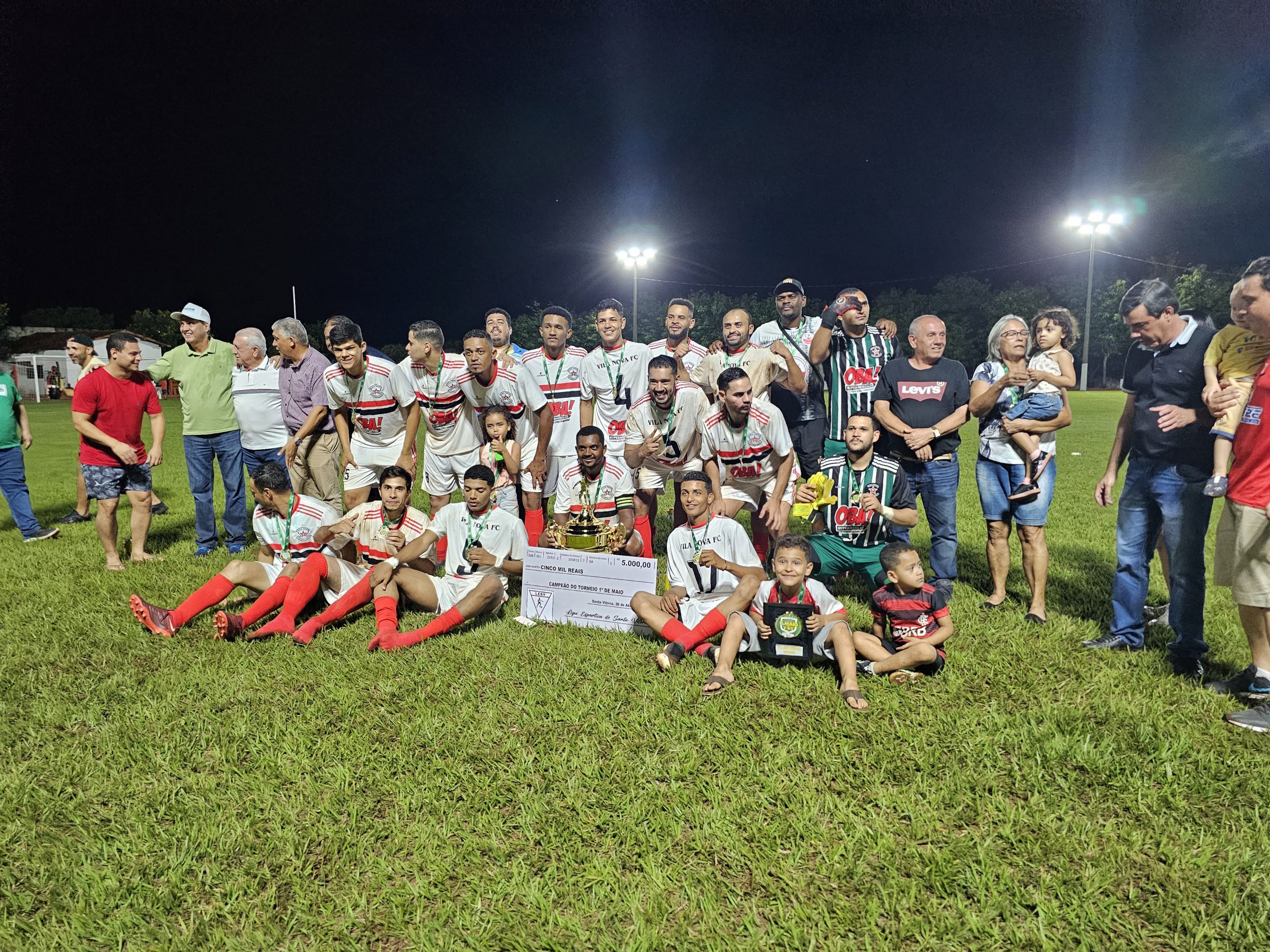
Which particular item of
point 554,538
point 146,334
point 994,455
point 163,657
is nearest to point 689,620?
point 554,538

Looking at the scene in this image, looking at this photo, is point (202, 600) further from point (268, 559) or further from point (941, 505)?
point (941, 505)

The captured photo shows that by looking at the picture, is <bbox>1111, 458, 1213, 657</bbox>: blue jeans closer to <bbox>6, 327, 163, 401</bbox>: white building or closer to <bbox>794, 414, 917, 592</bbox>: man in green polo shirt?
<bbox>794, 414, 917, 592</bbox>: man in green polo shirt

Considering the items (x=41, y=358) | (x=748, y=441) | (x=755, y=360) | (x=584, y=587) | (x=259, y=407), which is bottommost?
(x=584, y=587)

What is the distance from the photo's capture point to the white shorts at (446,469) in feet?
22.4

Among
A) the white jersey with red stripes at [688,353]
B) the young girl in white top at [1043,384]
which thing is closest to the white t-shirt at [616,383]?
the white jersey with red stripes at [688,353]

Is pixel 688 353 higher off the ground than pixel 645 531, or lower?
higher

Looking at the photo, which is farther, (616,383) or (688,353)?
(688,353)

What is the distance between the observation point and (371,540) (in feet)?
19.0

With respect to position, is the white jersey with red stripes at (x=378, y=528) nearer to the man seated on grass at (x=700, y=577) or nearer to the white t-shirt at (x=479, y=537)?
the white t-shirt at (x=479, y=537)

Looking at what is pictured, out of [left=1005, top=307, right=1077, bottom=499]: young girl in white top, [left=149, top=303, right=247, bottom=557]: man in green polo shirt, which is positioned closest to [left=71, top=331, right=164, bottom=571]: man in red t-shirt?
[left=149, top=303, right=247, bottom=557]: man in green polo shirt

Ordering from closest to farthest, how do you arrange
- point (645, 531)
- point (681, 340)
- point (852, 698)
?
point (852, 698)
point (645, 531)
point (681, 340)

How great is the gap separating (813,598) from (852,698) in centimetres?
74

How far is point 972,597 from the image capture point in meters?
5.90

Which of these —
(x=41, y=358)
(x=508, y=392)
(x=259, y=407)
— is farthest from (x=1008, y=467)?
(x=41, y=358)
